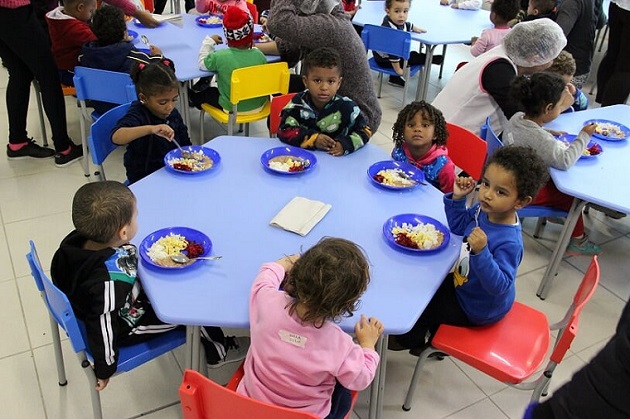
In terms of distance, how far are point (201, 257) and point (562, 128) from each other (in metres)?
2.25

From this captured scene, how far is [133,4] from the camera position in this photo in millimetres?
3924

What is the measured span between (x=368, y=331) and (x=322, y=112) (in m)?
1.41

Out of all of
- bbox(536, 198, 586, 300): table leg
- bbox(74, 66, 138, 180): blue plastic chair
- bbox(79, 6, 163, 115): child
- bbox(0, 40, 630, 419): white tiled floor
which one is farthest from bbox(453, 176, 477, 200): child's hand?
bbox(79, 6, 163, 115): child

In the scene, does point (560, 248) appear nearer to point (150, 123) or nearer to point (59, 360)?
point (150, 123)

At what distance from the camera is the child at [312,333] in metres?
1.39

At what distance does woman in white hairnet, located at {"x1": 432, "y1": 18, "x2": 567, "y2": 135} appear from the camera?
9.82 ft

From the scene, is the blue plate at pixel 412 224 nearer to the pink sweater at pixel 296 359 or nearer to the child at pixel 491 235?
the child at pixel 491 235

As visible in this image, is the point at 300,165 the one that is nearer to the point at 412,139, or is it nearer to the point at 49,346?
the point at 412,139

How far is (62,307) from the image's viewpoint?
5.18ft

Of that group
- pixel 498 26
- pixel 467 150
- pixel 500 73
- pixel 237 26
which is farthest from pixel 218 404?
pixel 498 26

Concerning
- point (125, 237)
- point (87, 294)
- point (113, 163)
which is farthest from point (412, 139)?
point (113, 163)

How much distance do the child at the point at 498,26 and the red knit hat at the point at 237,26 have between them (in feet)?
6.05

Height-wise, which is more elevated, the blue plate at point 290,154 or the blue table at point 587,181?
the blue plate at point 290,154

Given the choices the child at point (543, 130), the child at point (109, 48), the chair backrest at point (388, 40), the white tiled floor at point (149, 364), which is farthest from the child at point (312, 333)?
the chair backrest at point (388, 40)
